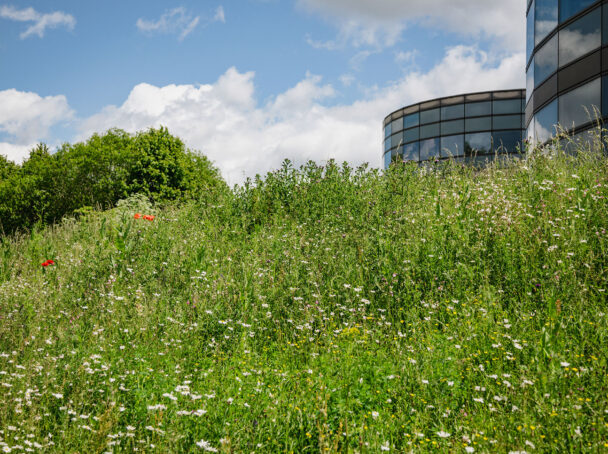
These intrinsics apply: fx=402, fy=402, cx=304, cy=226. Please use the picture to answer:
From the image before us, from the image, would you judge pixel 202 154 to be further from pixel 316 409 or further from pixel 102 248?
pixel 316 409

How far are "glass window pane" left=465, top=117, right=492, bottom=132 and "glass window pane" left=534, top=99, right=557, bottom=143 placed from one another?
15.2 metres

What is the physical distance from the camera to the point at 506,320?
12.0 feet

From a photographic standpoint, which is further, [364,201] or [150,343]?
[364,201]

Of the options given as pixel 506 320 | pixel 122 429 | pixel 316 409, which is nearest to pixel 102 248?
pixel 122 429

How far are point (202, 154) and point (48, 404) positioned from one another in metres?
18.4

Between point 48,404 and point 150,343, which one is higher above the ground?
point 150,343

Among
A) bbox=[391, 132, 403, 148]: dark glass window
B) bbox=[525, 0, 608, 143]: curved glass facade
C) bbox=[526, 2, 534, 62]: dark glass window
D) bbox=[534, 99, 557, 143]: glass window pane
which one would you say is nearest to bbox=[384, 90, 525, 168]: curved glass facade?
bbox=[391, 132, 403, 148]: dark glass window

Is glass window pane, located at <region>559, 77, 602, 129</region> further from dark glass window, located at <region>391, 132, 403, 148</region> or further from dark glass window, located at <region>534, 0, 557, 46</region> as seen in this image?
dark glass window, located at <region>391, 132, 403, 148</region>

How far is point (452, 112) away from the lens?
117 feet

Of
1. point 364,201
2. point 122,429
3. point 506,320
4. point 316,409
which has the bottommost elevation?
point 122,429

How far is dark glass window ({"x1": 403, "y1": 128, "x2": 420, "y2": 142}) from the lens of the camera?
1514 inches

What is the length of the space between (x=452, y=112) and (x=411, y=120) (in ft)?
14.5

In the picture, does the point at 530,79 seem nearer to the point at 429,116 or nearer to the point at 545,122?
the point at 545,122

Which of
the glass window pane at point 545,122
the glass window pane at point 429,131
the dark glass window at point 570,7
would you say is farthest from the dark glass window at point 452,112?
the dark glass window at point 570,7
